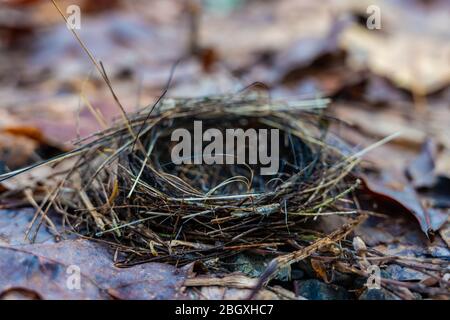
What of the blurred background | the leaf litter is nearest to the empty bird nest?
the leaf litter

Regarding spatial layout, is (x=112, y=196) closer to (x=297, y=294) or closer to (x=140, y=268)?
(x=140, y=268)

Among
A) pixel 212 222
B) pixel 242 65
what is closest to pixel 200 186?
pixel 212 222

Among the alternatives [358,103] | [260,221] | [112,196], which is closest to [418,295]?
[260,221]

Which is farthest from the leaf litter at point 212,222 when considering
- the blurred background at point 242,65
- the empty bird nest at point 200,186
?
the blurred background at point 242,65

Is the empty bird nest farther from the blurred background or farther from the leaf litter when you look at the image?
the blurred background

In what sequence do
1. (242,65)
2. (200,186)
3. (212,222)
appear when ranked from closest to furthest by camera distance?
(212,222) < (200,186) < (242,65)

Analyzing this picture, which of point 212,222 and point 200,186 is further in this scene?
point 200,186

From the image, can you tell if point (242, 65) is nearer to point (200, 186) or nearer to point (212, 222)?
point (200, 186)

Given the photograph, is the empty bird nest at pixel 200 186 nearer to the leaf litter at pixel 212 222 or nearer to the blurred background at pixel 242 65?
the leaf litter at pixel 212 222
